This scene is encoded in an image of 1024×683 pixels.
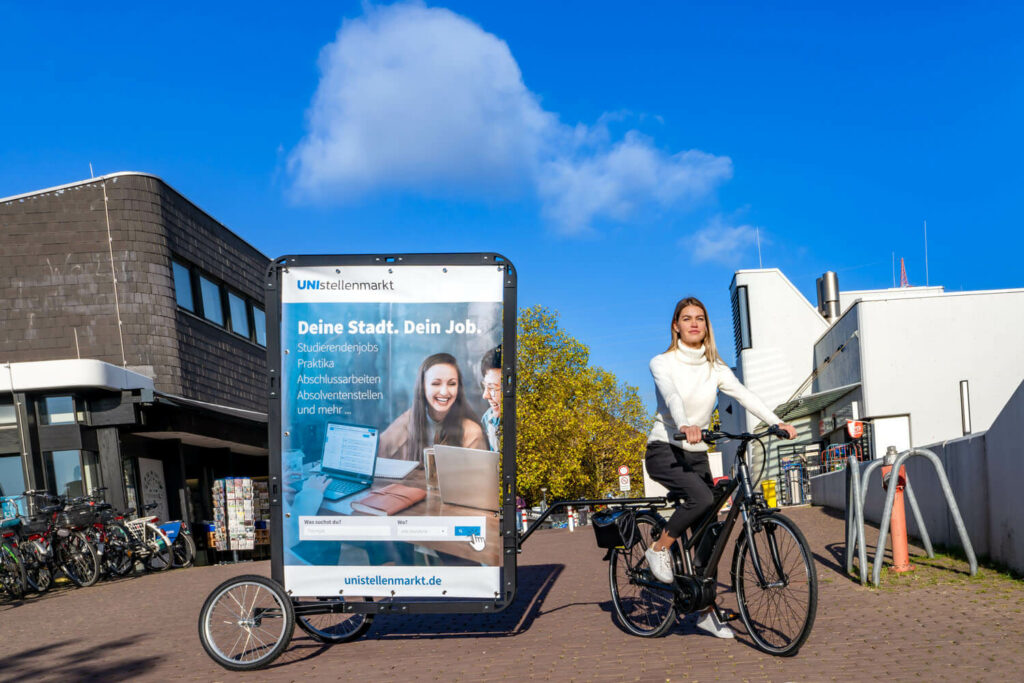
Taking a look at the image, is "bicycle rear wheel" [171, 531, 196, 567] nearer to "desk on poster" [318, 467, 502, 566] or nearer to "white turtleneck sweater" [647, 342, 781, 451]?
"desk on poster" [318, 467, 502, 566]

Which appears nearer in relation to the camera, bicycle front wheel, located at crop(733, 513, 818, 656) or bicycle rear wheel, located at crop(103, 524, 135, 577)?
bicycle front wheel, located at crop(733, 513, 818, 656)

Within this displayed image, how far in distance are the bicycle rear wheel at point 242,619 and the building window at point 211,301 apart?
21.4 meters

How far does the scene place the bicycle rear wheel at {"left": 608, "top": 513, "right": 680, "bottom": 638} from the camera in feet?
20.6

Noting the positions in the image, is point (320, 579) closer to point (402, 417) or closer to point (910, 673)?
point (402, 417)

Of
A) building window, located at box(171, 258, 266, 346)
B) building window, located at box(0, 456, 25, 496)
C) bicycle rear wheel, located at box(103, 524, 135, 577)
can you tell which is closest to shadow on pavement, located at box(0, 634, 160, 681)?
bicycle rear wheel, located at box(103, 524, 135, 577)

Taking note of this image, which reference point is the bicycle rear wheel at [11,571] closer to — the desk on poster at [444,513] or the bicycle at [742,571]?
the desk on poster at [444,513]

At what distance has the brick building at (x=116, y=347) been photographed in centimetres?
1945

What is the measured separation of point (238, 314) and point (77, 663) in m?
23.3

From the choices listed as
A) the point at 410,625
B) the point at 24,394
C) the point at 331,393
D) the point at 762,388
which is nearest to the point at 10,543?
the point at 24,394

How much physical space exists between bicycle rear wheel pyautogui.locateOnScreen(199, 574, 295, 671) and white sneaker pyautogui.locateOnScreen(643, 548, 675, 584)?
2.26 m

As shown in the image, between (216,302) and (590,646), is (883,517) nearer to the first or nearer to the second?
(590,646)

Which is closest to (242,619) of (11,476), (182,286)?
(11,476)

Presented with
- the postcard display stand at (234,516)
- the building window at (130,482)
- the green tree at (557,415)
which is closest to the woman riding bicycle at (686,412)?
the building window at (130,482)

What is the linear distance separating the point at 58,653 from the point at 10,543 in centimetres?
718
